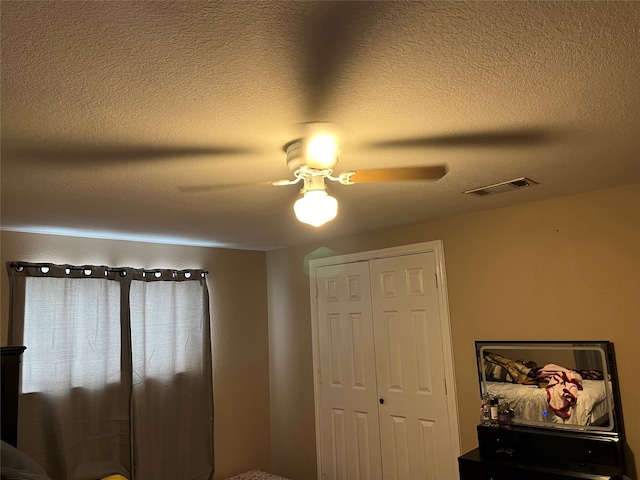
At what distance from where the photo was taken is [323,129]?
1.80m

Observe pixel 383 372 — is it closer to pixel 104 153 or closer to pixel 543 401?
pixel 543 401

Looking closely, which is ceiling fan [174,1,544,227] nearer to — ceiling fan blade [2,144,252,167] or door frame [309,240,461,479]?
ceiling fan blade [2,144,252,167]

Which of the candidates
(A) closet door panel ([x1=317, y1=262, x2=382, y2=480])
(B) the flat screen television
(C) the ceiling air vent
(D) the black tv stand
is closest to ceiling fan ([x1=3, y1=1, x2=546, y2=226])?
(C) the ceiling air vent

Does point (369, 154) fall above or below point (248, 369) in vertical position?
above

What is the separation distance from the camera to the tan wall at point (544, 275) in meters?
2.88

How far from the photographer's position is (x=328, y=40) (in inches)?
49.0

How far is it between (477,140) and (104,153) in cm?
156

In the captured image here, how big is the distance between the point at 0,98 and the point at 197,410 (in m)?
3.44

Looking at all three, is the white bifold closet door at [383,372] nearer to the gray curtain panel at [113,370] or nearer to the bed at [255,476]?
the bed at [255,476]

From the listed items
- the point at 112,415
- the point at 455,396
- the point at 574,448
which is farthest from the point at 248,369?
the point at 574,448

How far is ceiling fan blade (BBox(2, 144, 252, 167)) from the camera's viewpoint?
1.91m

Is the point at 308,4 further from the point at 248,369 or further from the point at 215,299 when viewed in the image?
the point at 248,369

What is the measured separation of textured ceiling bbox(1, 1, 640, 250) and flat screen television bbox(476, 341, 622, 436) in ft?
3.67

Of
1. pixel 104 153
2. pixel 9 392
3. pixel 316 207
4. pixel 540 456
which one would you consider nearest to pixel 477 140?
pixel 316 207
